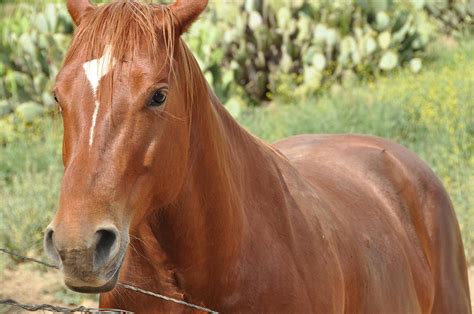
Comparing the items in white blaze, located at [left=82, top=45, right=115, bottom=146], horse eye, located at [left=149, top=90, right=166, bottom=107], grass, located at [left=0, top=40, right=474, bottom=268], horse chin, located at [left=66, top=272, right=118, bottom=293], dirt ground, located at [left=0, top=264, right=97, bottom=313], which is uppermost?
white blaze, located at [left=82, top=45, right=115, bottom=146]

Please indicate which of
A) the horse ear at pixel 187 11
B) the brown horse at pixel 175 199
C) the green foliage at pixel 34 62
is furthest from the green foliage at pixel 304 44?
the horse ear at pixel 187 11

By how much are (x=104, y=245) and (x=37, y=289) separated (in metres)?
4.49

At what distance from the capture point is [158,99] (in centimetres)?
273

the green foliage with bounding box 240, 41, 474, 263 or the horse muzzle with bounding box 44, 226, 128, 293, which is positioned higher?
the horse muzzle with bounding box 44, 226, 128, 293

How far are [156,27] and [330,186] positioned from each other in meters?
1.55

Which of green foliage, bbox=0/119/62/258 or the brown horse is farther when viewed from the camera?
green foliage, bbox=0/119/62/258

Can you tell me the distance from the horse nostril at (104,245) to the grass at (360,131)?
15.5 ft

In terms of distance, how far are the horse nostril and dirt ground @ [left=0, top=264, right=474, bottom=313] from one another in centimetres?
401

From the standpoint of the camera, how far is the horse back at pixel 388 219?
156 inches

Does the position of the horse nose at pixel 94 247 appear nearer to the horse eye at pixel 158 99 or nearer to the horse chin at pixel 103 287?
the horse chin at pixel 103 287

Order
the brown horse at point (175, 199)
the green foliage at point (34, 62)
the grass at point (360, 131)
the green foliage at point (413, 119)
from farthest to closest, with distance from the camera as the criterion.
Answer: the green foliage at point (34, 62)
the green foliage at point (413, 119)
the grass at point (360, 131)
the brown horse at point (175, 199)

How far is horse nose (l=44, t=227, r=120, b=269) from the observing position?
7.99ft

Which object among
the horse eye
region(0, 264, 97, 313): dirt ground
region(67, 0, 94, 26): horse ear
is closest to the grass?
region(0, 264, 97, 313): dirt ground

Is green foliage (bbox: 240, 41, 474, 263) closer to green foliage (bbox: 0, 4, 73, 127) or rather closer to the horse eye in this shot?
green foliage (bbox: 0, 4, 73, 127)
